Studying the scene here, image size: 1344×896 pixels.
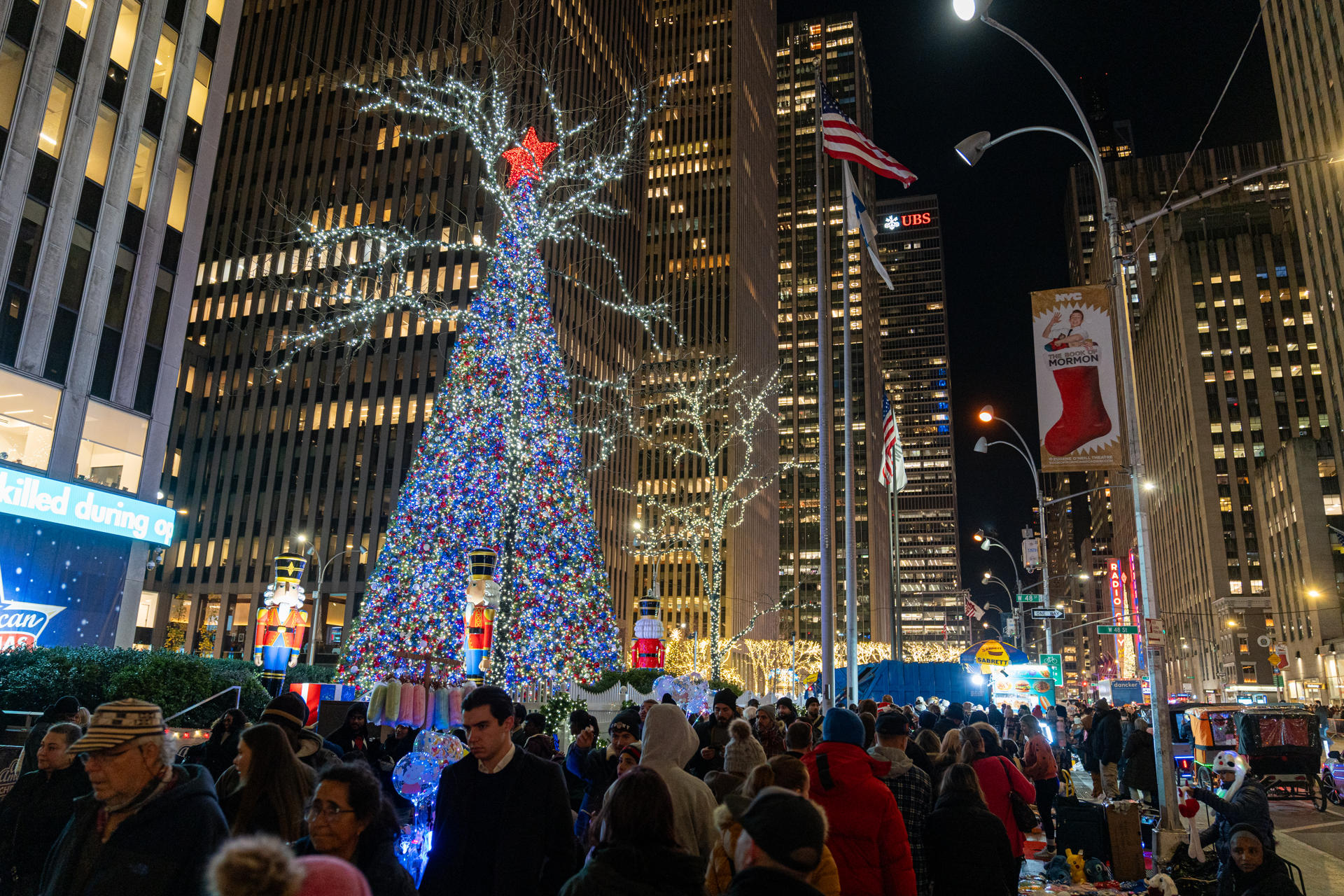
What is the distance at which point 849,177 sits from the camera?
22.1m

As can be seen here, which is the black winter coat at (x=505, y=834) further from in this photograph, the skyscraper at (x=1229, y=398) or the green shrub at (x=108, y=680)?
the skyscraper at (x=1229, y=398)

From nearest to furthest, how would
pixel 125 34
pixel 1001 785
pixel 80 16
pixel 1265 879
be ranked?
pixel 1265 879, pixel 1001 785, pixel 80 16, pixel 125 34

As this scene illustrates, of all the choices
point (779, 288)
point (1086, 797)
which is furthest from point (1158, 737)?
point (779, 288)

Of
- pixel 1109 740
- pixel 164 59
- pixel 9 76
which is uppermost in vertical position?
pixel 164 59

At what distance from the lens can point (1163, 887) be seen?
880 cm

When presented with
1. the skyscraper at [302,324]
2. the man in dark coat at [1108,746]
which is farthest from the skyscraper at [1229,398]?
the man in dark coat at [1108,746]

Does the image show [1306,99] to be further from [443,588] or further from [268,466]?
[268,466]

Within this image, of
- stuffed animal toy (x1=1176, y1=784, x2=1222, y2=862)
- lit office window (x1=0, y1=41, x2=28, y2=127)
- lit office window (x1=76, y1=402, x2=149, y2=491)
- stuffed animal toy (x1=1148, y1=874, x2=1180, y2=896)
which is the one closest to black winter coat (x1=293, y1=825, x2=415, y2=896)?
stuffed animal toy (x1=1148, y1=874, x2=1180, y2=896)

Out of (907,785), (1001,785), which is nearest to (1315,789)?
(1001,785)

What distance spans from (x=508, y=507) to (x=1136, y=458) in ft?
45.0

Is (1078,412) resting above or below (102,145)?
below

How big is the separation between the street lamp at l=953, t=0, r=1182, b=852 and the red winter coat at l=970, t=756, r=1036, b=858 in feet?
17.5

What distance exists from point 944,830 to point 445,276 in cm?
7436

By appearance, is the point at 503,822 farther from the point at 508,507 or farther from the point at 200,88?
the point at 200,88
